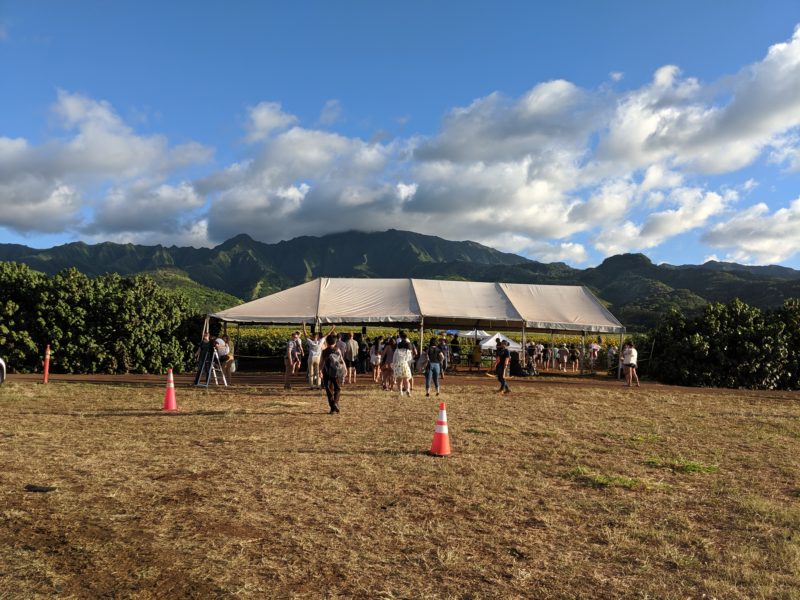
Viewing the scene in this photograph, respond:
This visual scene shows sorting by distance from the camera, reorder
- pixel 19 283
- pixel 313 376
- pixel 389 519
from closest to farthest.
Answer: pixel 389 519, pixel 313 376, pixel 19 283

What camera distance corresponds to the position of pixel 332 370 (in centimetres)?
1120

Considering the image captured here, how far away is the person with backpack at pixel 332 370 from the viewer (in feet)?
36.5

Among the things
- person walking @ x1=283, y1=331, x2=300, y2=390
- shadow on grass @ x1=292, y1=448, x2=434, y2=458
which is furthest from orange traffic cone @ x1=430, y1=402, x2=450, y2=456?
person walking @ x1=283, y1=331, x2=300, y2=390

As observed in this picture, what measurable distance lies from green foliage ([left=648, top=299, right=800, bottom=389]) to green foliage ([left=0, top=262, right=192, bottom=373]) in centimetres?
2032

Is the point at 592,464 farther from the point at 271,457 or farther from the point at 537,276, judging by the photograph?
the point at 537,276

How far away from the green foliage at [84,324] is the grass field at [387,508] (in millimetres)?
9743

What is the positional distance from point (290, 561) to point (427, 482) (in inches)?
98.4

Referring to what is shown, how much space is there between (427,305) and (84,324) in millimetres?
12099

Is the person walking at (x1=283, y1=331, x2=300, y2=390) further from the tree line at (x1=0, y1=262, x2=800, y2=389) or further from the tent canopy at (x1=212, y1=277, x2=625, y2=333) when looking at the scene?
the tree line at (x1=0, y1=262, x2=800, y2=389)

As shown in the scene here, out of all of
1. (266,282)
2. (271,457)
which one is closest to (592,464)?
(271,457)

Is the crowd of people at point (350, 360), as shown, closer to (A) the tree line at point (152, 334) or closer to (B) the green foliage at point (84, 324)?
(A) the tree line at point (152, 334)

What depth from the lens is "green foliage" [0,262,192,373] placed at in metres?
19.1

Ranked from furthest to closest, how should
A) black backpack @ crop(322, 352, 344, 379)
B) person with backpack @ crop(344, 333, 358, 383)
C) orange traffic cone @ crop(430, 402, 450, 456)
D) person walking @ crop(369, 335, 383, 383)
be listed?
person walking @ crop(369, 335, 383, 383) < person with backpack @ crop(344, 333, 358, 383) < black backpack @ crop(322, 352, 344, 379) < orange traffic cone @ crop(430, 402, 450, 456)

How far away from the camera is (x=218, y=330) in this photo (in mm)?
24000
